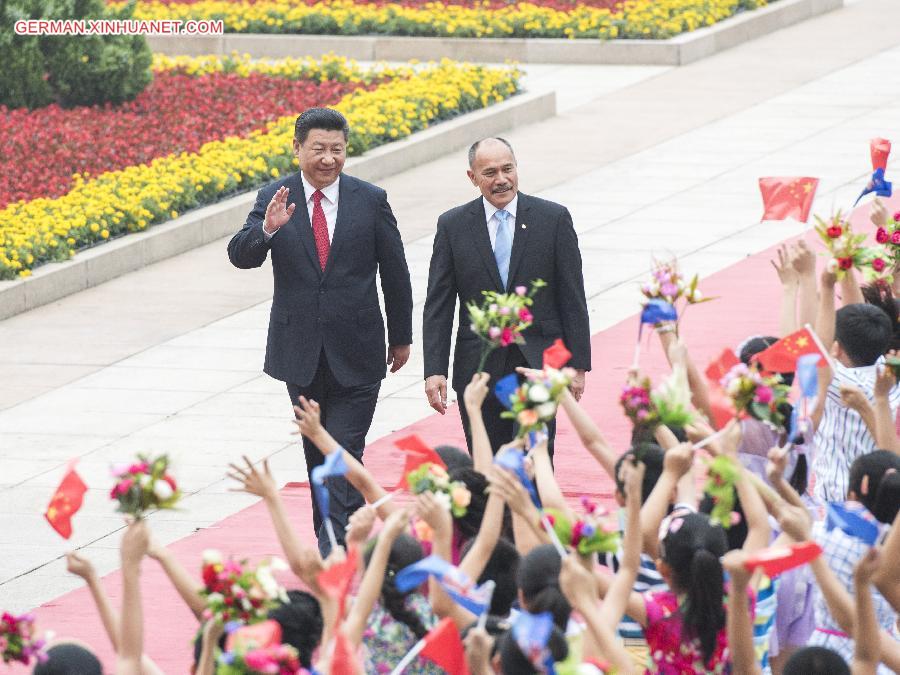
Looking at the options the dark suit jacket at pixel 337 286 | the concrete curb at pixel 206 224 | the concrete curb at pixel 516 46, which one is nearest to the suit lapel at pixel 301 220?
the dark suit jacket at pixel 337 286

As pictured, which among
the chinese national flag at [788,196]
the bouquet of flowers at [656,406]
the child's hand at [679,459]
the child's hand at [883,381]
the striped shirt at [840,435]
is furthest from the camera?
the chinese national flag at [788,196]

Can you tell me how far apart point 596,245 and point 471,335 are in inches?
273

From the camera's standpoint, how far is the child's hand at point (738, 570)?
514cm

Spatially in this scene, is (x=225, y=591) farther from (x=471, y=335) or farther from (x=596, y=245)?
(x=596, y=245)

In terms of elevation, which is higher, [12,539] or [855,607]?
[855,607]

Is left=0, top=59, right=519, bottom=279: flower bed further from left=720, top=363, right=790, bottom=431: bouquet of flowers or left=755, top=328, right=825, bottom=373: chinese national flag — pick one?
left=720, top=363, right=790, bottom=431: bouquet of flowers

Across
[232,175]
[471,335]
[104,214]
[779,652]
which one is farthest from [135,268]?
[779,652]

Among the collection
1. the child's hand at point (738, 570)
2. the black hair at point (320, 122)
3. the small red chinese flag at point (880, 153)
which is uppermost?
the black hair at point (320, 122)

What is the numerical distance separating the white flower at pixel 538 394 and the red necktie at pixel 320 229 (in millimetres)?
2983

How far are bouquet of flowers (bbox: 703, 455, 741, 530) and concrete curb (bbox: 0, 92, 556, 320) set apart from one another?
366 inches

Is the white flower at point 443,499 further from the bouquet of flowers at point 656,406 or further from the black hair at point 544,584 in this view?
the bouquet of flowers at point 656,406

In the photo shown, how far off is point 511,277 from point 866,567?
373 cm

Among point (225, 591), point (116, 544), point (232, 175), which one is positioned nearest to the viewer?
point (225, 591)

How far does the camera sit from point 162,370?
1277 cm
